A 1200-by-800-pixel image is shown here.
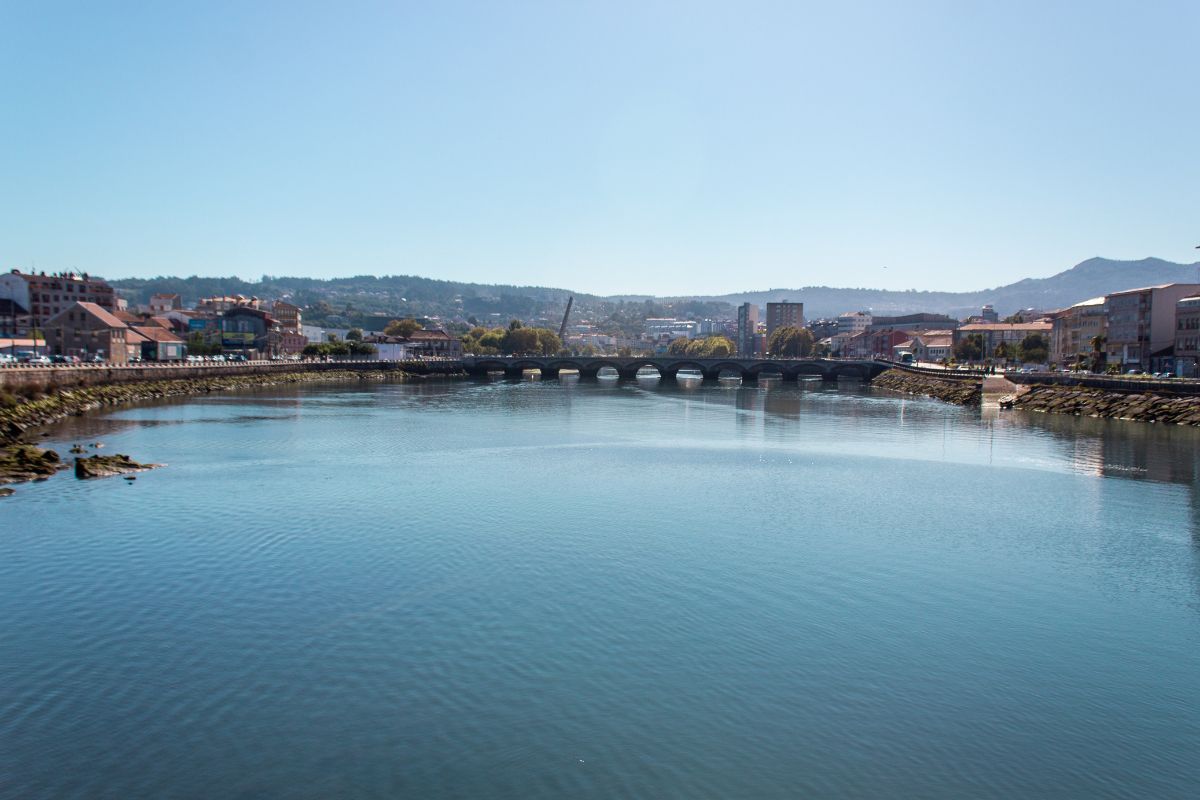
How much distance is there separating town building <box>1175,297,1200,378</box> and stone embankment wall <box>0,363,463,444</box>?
69753 millimetres

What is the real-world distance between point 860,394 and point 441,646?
7311 cm

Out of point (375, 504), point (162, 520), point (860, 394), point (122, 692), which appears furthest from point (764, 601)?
point (860, 394)

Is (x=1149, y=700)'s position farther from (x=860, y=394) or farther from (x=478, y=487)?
(x=860, y=394)

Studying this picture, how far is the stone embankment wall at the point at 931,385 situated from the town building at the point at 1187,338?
45.0 ft

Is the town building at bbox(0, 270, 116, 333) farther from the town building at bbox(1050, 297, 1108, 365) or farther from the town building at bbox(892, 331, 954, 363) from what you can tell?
the town building at bbox(892, 331, 954, 363)

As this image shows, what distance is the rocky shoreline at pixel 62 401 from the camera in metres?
28.6

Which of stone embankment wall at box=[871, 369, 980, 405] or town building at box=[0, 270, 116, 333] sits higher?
town building at box=[0, 270, 116, 333]

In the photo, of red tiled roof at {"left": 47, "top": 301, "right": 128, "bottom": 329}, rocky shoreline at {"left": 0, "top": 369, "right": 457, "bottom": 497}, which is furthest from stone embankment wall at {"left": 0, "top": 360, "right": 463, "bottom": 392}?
red tiled roof at {"left": 47, "top": 301, "right": 128, "bottom": 329}

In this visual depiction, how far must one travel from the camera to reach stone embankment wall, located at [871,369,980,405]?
68500 millimetres

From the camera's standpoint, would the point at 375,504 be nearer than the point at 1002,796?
No

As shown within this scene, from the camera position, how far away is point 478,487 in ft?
92.8

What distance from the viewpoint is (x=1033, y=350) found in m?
96.3

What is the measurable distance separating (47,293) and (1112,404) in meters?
103

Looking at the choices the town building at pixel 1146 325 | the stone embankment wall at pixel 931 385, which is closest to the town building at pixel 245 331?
the stone embankment wall at pixel 931 385
